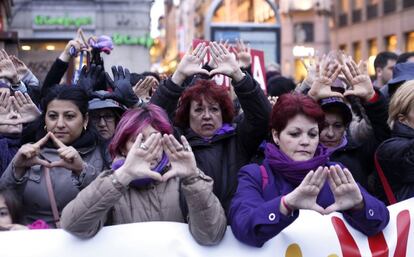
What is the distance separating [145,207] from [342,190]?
94cm

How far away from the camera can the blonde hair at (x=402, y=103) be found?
396 centimetres

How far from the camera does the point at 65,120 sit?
156 inches

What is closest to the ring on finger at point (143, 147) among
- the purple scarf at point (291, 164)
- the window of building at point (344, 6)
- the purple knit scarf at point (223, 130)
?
the purple scarf at point (291, 164)

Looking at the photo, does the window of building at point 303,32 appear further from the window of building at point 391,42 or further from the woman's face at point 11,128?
the woman's face at point 11,128

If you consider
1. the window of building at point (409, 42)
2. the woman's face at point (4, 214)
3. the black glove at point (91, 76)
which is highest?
the window of building at point (409, 42)


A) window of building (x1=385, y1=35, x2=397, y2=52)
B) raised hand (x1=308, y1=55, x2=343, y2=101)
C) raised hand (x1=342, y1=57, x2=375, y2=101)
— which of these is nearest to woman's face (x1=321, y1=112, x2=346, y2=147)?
raised hand (x1=308, y1=55, x2=343, y2=101)

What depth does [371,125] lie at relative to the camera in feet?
13.8

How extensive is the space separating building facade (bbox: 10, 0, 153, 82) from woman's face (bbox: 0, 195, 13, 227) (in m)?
16.9

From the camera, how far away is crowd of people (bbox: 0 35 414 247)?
3049mm

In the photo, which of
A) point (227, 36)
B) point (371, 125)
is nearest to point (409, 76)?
point (371, 125)

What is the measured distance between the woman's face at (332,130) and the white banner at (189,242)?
0.83 meters

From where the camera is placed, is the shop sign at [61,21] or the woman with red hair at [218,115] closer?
the woman with red hair at [218,115]

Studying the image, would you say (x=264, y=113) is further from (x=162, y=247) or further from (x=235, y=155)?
(x=162, y=247)

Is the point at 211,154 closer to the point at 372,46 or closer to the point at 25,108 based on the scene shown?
the point at 25,108
